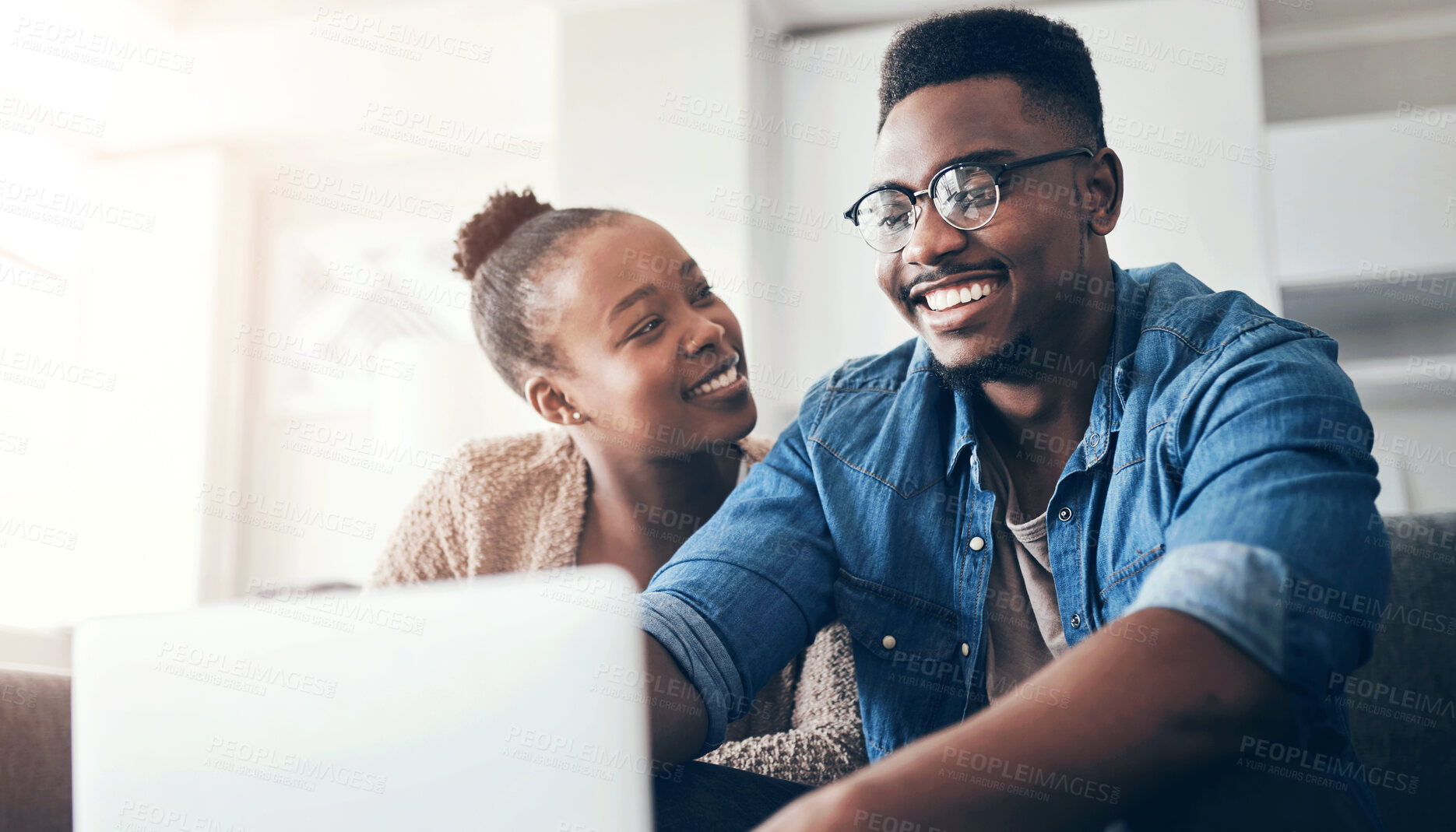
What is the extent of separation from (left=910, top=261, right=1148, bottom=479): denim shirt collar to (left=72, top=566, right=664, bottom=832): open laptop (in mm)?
667

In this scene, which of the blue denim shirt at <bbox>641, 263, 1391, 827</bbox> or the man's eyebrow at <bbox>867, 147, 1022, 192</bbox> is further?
the man's eyebrow at <bbox>867, 147, 1022, 192</bbox>

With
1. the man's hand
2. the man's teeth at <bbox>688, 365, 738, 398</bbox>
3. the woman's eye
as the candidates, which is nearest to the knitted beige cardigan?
the man's teeth at <bbox>688, 365, 738, 398</bbox>

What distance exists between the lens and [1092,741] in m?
0.66

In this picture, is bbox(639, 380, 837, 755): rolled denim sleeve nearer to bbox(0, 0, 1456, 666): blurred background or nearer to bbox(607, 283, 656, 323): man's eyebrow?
bbox(607, 283, 656, 323): man's eyebrow

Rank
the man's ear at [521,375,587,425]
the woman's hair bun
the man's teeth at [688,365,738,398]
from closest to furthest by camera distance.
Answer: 1. the man's teeth at [688,365,738,398]
2. the man's ear at [521,375,587,425]
3. the woman's hair bun

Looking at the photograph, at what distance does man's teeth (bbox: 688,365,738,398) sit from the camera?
1.58 meters

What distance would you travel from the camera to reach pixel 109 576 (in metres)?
3.71

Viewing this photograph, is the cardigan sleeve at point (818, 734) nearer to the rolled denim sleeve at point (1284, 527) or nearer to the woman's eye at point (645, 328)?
the rolled denim sleeve at point (1284, 527)

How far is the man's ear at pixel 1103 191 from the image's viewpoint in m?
1.19

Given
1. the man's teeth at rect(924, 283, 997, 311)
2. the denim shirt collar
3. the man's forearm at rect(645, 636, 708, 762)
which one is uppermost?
the man's teeth at rect(924, 283, 997, 311)

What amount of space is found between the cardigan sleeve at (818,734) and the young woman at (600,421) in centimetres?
38

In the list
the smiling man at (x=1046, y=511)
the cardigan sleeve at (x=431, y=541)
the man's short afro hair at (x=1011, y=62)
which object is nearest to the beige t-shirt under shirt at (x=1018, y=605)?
the smiling man at (x=1046, y=511)

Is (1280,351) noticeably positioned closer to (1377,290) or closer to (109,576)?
(1377,290)

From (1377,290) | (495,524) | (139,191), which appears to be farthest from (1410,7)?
(139,191)
